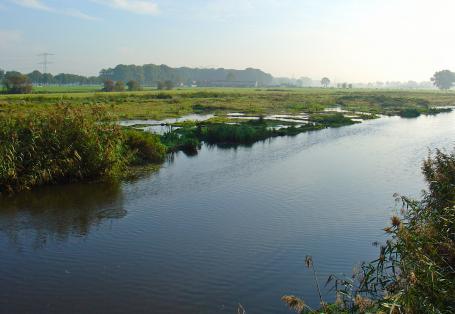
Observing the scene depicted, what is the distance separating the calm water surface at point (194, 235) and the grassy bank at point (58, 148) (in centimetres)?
89

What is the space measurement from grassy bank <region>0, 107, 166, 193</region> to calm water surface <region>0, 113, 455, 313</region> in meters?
0.89

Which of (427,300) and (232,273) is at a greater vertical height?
(427,300)

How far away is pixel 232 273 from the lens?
13.8 meters

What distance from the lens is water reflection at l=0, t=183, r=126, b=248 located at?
17438 mm

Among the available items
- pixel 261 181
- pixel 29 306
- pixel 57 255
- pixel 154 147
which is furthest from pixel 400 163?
pixel 29 306

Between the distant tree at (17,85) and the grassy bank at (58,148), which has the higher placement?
the distant tree at (17,85)

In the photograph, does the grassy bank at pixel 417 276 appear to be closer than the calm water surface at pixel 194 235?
Yes

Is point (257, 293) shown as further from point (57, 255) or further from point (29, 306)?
point (57, 255)

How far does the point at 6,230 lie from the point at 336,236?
40.6 ft

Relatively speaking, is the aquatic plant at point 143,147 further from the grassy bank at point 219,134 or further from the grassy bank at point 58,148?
the grassy bank at point 219,134

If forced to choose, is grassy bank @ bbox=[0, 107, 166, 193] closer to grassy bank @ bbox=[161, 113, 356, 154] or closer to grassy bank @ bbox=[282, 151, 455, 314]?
grassy bank @ bbox=[161, 113, 356, 154]

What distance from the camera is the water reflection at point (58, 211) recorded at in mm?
17438

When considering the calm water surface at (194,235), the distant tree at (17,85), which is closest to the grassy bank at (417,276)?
the calm water surface at (194,235)

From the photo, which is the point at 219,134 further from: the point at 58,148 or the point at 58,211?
the point at 58,211
